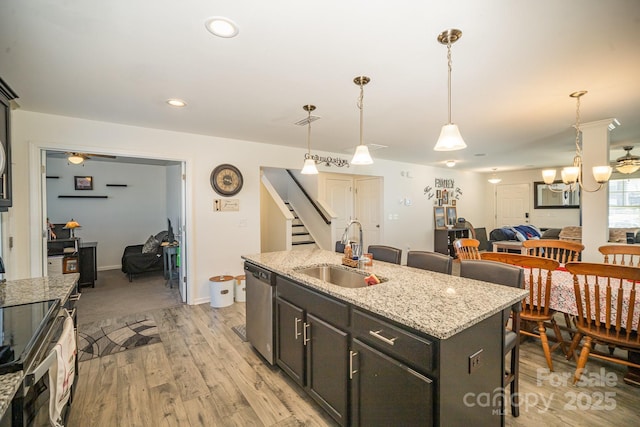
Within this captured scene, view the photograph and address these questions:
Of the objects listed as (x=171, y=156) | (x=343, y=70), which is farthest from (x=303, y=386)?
(x=171, y=156)

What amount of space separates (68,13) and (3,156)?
1.01 m

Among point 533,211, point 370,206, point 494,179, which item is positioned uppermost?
point 494,179

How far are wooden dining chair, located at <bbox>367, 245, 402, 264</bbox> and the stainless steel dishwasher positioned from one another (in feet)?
3.64

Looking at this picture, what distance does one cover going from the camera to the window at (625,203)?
7090mm

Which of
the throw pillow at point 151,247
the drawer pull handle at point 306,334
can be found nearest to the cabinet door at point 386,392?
the drawer pull handle at point 306,334

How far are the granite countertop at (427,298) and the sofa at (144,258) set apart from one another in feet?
14.6

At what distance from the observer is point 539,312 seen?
7.99 ft

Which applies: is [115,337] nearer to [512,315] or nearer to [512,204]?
[512,315]

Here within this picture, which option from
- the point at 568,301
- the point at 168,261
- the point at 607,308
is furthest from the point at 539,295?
the point at 168,261

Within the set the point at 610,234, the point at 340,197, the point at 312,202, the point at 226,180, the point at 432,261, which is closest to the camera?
the point at 432,261

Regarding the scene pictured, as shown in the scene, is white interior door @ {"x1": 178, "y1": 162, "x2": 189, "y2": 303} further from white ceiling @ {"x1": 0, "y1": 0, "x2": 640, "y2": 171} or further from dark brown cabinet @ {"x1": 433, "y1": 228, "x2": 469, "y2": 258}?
dark brown cabinet @ {"x1": 433, "y1": 228, "x2": 469, "y2": 258}

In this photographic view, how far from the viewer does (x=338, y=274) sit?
250 cm

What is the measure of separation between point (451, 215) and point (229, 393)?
7.27m

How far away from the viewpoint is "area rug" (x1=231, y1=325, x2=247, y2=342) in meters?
3.13
